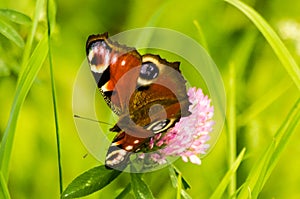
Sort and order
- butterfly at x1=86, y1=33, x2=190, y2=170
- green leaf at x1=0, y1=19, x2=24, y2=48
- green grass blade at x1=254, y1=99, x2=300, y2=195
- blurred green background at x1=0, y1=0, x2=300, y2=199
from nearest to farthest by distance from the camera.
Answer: butterfly at x1=86, y1=33, x2=190, y2=170
green grass blade at x1=254, y1=99, x2=300, y2=195
green leaf at x1=0, y1=19, x2=24, y2=48
blurred green background at x1=0, y1=0, x2=300, y2=199

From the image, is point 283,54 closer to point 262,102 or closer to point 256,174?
point 256,174

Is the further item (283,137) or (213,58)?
(213,58)

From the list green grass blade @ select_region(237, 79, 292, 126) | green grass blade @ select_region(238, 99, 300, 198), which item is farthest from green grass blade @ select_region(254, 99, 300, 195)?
green grass blade @ select_region(237, 79, 292, 126)

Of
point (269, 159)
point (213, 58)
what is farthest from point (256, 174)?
point (213, 58)

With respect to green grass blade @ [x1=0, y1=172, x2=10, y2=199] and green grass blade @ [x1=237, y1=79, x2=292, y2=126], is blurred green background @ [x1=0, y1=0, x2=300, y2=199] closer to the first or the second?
green grass blade @ [x1=237, y1=79, x2=292, y2=126]

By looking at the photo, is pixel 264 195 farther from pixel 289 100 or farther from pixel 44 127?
pixel 44 127

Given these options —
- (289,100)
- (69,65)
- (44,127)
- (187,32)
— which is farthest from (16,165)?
(289,100)

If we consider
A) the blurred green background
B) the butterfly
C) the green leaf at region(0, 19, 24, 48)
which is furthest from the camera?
the blurred green background
